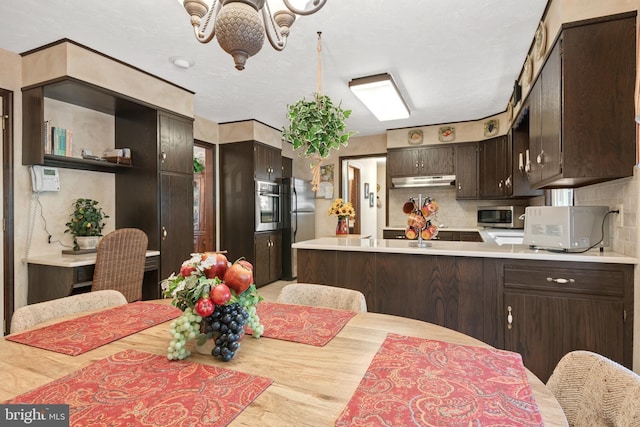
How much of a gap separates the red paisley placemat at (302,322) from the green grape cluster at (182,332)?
0.91 ft

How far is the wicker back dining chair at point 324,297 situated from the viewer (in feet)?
4.97

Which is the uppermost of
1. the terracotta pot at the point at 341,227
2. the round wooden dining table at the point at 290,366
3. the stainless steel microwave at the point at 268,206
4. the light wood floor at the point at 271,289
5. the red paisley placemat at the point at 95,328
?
the stainless steel microwave at the point at 268,206

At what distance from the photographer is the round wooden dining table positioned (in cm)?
69

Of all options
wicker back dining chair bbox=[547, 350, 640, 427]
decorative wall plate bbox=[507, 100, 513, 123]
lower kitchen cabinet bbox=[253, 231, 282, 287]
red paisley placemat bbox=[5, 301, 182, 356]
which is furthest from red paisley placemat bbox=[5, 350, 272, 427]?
decorative wall plate bbox=[507, 100, 513, 123]

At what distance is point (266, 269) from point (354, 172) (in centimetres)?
303

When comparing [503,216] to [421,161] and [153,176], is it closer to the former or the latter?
[421,161]

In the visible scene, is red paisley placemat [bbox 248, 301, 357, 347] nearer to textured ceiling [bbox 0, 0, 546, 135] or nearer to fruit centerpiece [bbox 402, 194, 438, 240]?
fruit centerpiece [bbox 402, 194, 438, 240]

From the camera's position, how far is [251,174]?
15.6 feet

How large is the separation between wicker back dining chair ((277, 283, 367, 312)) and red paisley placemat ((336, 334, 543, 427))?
20.0 inches

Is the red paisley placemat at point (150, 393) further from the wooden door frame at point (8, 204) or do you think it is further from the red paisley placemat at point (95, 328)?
the wooden door frame at point (8, 204)

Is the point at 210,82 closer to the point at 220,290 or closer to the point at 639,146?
the point at 220,290

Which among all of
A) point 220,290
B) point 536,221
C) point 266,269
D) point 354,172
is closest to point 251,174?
point 266,269

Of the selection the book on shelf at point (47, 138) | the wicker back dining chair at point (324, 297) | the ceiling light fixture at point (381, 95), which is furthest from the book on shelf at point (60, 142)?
the ceiling light fixture at point (381, 95)

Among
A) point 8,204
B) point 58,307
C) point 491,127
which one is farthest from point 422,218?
A: point 8,204
